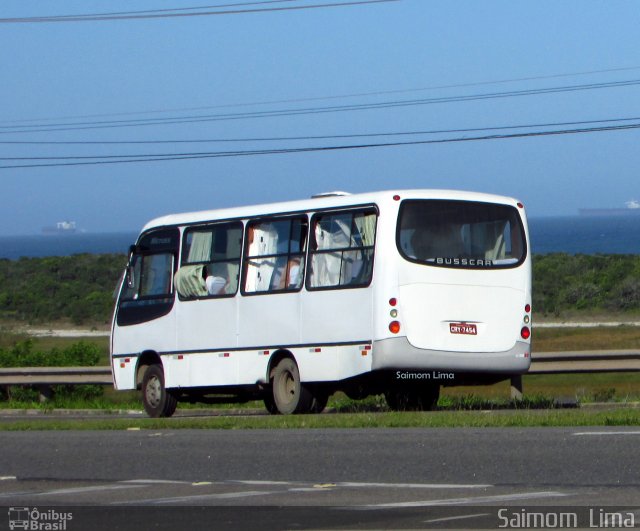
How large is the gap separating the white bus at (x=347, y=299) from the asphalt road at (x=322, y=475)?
3608 millimetres

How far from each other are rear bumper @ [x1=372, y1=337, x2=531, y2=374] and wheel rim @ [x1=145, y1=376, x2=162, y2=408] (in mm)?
4490

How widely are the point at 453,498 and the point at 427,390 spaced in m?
10.1

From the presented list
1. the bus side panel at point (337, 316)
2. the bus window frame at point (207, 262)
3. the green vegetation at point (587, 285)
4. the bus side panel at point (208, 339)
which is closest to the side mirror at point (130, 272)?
the bus window frame at point (207, 262)

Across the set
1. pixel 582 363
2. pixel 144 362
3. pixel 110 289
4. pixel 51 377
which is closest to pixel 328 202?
pixel 144 362

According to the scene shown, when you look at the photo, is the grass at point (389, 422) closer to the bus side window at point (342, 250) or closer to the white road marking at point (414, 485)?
the bus side window at point (342, 250)

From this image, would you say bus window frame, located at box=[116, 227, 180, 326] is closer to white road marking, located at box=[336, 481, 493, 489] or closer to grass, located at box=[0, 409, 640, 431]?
grass, located at box=[0, 409, 640, 431]

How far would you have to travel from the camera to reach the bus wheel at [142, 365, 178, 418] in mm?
20141

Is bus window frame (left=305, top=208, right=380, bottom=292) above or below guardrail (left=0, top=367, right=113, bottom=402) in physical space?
above

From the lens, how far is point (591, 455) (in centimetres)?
1083

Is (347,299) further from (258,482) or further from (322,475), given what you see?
(258,482)

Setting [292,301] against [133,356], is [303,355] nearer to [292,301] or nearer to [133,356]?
[292,301]

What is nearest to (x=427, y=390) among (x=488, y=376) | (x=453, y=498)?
(x=488, y=376)

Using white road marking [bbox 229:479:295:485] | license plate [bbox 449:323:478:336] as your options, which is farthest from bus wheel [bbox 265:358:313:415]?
white road marking [bbox 229:479:295:485]

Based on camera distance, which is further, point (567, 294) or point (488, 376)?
point (567, 294)
